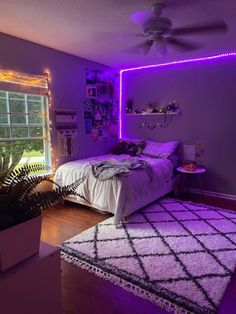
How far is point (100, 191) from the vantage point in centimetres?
314

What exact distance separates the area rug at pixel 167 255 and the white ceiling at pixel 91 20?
92.7 inches

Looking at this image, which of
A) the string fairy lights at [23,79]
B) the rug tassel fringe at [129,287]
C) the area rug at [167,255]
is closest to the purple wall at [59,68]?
the string fairy lights at [23,79]

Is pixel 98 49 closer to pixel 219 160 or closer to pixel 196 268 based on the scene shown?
pixel 219 160

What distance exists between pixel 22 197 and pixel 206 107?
391cm

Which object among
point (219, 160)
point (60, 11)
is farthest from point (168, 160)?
point (60, 11)

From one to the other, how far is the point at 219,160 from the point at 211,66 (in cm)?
163

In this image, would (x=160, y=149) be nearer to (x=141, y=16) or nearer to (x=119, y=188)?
(x=119, y=188)

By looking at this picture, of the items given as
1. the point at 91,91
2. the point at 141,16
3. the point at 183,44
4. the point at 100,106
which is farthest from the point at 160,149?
the point at 141,16

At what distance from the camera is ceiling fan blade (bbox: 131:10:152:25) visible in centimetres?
237

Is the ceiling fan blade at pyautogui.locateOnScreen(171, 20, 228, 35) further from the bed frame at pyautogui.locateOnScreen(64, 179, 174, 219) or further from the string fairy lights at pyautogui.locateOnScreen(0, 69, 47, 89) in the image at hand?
the bed frame at pyautogui.locateOnScreen(64, 179, 174, 219)

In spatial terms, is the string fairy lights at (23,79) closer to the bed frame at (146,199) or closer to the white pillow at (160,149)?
the bed frame at (146,199)

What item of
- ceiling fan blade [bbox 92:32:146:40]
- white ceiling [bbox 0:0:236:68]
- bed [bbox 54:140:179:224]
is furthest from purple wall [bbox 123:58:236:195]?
ceiling fan blade [bbox 92:32:146:40]

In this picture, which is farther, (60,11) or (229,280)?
(60,11)

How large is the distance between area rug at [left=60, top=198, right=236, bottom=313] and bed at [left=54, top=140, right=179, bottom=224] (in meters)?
0.21
